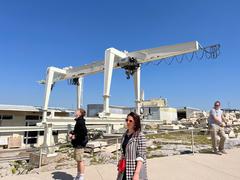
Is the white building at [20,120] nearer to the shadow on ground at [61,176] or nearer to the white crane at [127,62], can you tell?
the white crane at [127,62]

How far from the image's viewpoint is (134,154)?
2.95 metres

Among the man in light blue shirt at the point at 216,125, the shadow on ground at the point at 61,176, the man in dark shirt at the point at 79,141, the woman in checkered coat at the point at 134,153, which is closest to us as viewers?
the woman in checkered coat at the point at 134,153

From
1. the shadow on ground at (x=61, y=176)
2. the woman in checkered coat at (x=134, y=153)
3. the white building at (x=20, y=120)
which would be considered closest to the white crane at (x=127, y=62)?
the white building at (x=20, y=120)

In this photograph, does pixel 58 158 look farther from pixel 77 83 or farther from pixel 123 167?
pixel 77 83

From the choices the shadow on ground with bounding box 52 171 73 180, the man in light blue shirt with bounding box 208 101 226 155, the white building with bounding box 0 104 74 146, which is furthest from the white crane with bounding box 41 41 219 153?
the man in light blue shirt with bounding box 208 101 226 155

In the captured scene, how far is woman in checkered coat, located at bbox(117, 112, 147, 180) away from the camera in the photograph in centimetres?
290

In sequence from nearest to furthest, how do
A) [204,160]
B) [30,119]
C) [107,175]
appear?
[107,175], [204,160], [30,119]

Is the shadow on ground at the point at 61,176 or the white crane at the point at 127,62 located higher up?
the white crane at the point at 127,62

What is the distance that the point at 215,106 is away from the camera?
23.6 feet

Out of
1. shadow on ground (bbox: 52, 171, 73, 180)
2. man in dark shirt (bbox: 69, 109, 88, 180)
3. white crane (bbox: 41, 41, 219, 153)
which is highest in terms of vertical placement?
white crane (bbox: 41, 41, 219, 153)

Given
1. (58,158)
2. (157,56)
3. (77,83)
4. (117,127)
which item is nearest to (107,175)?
(58,158)

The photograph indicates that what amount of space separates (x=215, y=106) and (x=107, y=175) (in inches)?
167

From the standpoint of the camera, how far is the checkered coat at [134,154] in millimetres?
2918

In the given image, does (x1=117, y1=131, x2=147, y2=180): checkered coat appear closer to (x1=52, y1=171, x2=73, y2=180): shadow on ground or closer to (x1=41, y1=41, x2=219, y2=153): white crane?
(x1=52, y1=171, x2=73, y2=180): shadow on ground
